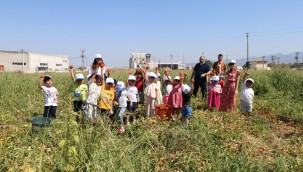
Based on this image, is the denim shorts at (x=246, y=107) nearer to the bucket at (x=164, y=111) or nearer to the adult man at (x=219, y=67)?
the adult man at (x=219, y=67)

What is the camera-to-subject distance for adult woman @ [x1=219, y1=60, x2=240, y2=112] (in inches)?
284

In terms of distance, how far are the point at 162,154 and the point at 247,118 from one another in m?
3.70

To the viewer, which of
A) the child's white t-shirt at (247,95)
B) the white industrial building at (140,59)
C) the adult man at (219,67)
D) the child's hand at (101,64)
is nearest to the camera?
the child's hand at (101,64)

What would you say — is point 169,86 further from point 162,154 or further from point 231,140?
point 162,154

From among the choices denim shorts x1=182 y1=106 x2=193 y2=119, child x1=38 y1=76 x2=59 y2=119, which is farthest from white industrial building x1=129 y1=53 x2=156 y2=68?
child x1=38 y1=76 x2=59 y2=119

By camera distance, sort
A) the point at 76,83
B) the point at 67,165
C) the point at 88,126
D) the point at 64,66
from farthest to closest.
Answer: the point at 64,66
the point at 76,83
the point at 88,126
the point at 67,165

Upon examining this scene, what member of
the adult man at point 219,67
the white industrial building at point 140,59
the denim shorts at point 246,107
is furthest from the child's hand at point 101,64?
the adult man at point 219,67

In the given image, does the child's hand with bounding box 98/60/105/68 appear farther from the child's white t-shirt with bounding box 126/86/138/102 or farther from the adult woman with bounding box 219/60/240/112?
the adult woman with bounding box 219/60/240/112

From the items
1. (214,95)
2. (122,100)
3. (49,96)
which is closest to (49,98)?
(49,96)

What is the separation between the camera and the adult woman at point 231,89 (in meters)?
7.22

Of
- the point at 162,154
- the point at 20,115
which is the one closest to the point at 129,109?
the point at 20,115

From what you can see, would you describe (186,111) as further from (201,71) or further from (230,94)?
(201,71)

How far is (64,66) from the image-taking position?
85438 millimetres

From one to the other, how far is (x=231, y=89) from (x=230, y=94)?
137 millimetres
